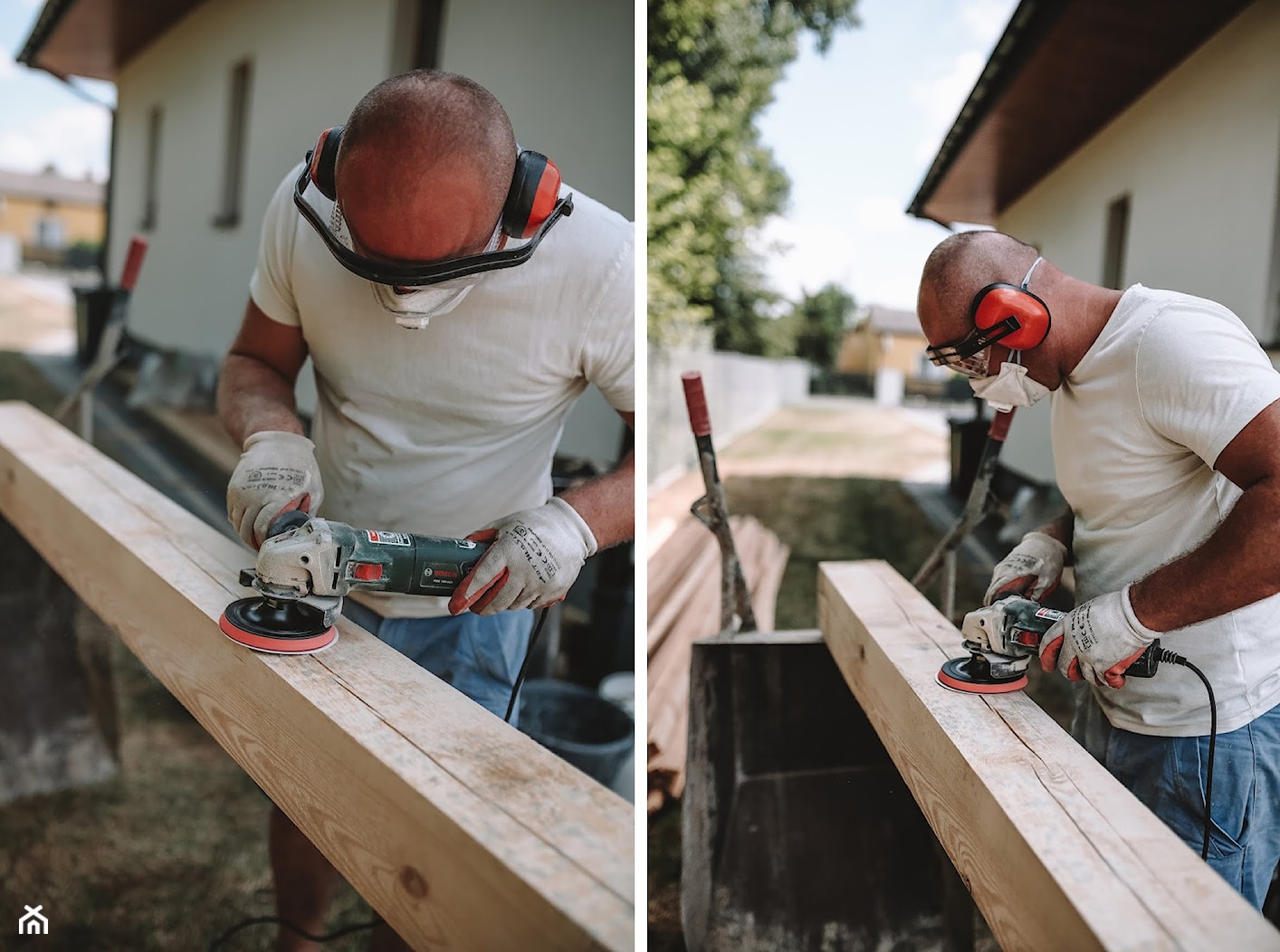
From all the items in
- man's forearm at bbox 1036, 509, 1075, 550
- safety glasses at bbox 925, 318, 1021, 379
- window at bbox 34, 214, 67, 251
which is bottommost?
man's forearm at bbox 1036, 509, 1075, 550

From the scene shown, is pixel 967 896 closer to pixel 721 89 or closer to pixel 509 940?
pixel 509 940

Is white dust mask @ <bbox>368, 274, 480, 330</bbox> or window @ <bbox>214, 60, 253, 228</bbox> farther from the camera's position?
window @ <bbox>214, 60, 253, 228</bbox>

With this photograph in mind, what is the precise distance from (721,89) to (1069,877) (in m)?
8.01

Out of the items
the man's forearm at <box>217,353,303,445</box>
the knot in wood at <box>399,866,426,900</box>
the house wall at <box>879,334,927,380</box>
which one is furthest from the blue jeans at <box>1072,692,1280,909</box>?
the man's forearm at <box>217,353,303,445</box>

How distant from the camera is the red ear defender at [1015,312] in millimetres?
1552

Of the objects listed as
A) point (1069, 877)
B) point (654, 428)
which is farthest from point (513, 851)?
point (654, 428)

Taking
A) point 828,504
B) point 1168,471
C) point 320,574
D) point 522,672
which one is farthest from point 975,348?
point 828,504

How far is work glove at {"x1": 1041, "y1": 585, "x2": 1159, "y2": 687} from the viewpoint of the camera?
4.67ft

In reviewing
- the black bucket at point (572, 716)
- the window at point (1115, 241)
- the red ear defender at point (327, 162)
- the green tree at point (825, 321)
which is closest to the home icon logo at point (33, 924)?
the black bucket at point (572, 716)

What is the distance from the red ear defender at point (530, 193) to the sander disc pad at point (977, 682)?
3.56ft

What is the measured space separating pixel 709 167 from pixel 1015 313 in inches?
303

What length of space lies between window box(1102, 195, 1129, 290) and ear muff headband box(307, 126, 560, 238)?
4.98 ft

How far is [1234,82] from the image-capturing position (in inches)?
77.0

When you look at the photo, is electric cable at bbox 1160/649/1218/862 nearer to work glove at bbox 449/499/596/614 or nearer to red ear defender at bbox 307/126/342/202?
work glove at bbox 449/499/596/614
